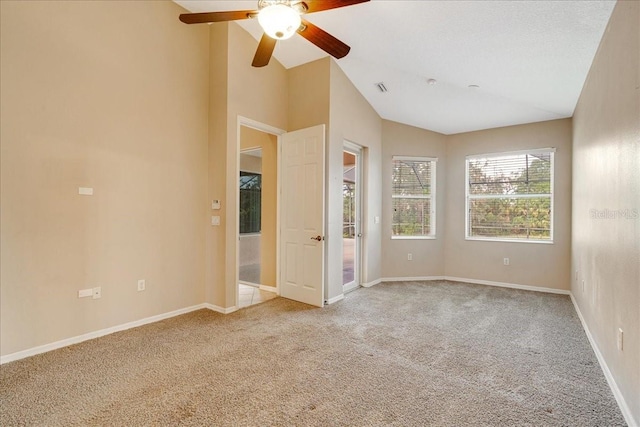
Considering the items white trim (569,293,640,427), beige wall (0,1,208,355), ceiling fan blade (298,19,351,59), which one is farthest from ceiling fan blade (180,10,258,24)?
white trim (569,293,640,427)

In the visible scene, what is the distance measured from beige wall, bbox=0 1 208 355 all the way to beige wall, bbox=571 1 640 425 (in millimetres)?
3853

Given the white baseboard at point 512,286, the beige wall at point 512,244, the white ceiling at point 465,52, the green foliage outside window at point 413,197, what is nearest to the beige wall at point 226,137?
the white ceiling at point 465,52

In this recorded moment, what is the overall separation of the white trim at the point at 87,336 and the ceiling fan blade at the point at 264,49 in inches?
112

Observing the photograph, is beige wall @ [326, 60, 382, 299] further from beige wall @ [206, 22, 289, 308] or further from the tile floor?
beige wall @ [206, 22, 289, 308]

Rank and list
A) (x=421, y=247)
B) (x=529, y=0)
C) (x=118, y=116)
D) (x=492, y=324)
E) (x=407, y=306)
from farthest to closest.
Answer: (x=421, y=247) < (x=407, y=306) < (x=492, y=324) < (x=118, y=116) < (x=529, y=0)

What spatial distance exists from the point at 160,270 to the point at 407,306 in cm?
299

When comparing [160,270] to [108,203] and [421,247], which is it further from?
[421,247]

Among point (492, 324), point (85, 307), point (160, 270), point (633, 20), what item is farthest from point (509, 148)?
point (85, 307)

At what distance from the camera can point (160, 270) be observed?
3.51 m

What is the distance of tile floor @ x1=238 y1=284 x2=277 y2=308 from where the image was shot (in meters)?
4.14

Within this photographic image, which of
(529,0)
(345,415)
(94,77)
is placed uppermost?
(529,0)

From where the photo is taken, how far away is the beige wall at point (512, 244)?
4656 mm

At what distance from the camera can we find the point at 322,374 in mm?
2330

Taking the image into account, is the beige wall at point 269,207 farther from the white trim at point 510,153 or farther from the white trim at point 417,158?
the white trim at point 510,153
